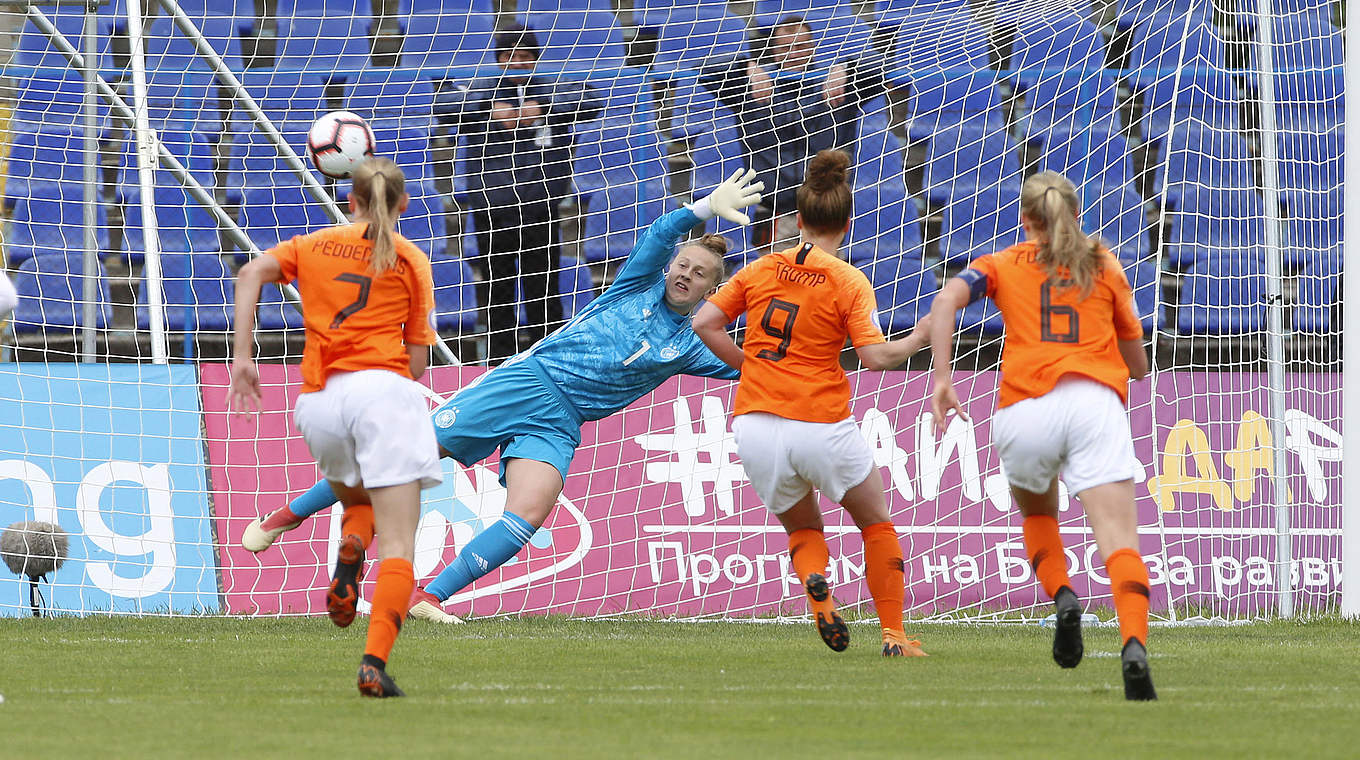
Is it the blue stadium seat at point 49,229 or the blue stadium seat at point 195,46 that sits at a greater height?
the blue stadium seat at point 195,46

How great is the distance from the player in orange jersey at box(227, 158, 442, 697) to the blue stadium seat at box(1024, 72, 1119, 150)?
602cm

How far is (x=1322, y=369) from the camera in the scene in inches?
370

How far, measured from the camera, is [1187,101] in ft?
33.1

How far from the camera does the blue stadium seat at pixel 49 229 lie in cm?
1079

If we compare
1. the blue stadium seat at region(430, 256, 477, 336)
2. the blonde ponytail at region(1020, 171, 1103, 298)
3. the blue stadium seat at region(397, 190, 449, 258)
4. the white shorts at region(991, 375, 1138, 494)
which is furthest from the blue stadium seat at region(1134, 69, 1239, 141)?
the blue stadium seat at region(397, 190, 449, 258)

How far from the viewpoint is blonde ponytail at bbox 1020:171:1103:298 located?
4.93 meters

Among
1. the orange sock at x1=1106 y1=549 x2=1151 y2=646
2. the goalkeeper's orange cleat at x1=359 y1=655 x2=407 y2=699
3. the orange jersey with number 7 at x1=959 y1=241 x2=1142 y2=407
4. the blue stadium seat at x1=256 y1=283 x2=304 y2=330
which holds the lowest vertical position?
the goalkeeper's orange cleat at x1=359 y1=655 x2=407 y2=699

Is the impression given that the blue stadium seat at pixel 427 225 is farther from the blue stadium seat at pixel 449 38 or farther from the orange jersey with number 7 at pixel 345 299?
the orange jersey with number 7 at pixel 345 299

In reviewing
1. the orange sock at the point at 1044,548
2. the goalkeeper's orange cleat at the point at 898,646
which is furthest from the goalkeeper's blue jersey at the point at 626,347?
the orange sock at the point at 1044,548

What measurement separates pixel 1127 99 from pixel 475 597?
512 centimetres

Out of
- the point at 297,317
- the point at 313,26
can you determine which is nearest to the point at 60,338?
the point at 297,317

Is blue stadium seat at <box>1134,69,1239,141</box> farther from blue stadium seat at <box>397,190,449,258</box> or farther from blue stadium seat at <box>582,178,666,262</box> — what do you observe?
blue stadium seat at <box>397,190,449,258</box>

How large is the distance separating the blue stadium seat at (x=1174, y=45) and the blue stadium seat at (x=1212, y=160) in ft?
1.24

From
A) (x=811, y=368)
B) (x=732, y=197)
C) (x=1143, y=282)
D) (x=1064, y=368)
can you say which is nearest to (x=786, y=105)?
(x=1143, y=282)
